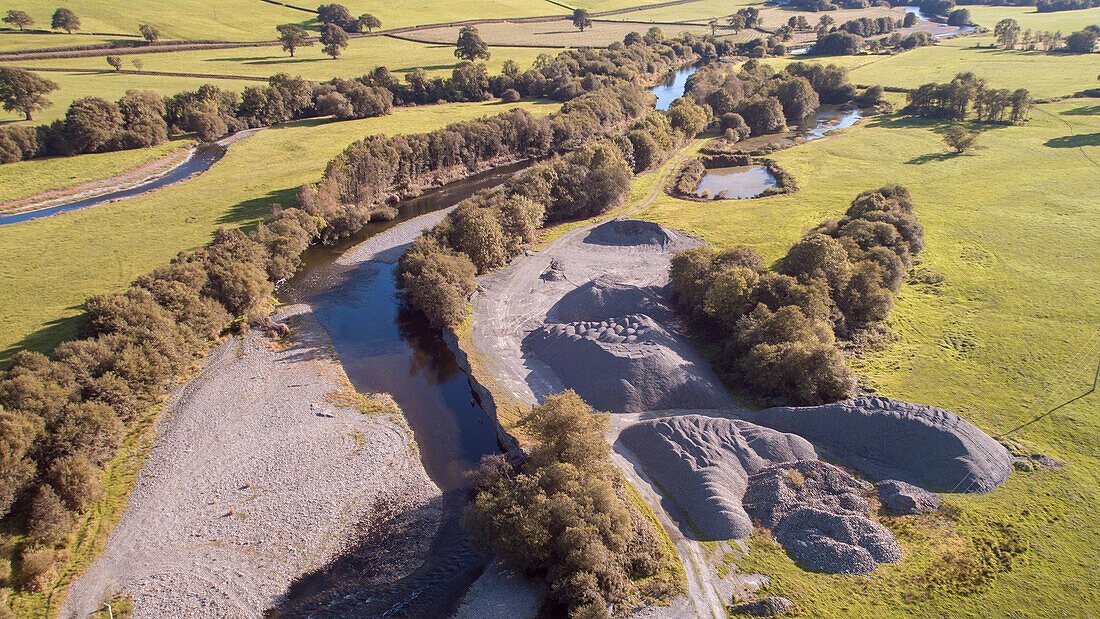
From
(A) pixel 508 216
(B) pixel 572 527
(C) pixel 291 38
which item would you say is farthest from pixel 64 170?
(B) pixel 572 527

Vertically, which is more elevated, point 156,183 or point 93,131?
point 93,131

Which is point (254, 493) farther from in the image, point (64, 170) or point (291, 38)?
point (291, 38)

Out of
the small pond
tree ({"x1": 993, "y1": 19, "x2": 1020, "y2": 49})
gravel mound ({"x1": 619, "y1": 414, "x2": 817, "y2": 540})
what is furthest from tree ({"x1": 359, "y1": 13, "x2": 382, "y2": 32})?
tree ({"x1": 993, "y1": 19, "x2": 1020, "y2": 49})

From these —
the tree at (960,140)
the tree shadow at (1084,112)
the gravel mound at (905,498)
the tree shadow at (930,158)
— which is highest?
the tree shadow at (1084,112)

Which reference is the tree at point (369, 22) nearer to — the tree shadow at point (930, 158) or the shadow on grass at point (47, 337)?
the shadow on grass at point (47, 337)

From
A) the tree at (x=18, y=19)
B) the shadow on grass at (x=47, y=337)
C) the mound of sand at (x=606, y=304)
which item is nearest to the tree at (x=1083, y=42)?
the mound of sand at (x=606, y=304)

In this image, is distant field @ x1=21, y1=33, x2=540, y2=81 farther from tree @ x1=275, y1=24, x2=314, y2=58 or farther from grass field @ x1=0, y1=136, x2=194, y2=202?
grass field @ x1=0, y1=136, x2=194, y2=202

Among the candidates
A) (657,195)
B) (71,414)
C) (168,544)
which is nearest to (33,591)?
(168,544)

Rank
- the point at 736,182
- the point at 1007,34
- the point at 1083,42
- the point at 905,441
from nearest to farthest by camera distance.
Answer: the point at 905,441 < the point at 736,182 < the point at 1083,42 < the point at 1007,34
